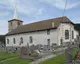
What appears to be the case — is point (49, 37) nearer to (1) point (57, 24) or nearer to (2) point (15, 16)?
(1) point (57, 24)

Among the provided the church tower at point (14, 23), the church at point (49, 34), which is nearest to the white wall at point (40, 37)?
the church at point (49, 34)

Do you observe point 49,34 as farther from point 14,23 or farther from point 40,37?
point 14,23

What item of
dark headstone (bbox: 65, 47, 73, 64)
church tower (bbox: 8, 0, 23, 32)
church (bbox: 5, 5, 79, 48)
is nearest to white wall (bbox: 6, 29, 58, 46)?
church (bbox: 5, 5, 79, 48)

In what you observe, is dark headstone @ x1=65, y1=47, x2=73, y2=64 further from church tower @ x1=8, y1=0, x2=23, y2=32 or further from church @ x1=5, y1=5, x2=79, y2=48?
church tower @ x1=8, y1=0, x2=23, y2=32

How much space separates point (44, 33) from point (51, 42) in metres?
3.54

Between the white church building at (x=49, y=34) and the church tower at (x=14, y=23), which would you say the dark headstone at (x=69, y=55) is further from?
the church tower at (x=14, y=23)

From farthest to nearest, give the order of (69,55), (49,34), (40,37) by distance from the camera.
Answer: (40,37) < (49,34) < (69,55)

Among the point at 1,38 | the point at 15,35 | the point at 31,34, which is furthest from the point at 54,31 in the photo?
the point at 1,38

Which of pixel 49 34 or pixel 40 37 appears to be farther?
pixel 40 37

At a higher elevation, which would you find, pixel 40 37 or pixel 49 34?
pixel 49 34

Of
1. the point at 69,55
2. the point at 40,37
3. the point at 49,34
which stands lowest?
the point at 69,55

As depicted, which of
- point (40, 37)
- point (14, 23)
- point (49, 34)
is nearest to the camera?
point (49, 34)

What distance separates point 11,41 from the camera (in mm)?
60219

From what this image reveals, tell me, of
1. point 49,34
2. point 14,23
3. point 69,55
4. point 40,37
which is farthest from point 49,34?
point 69,55
